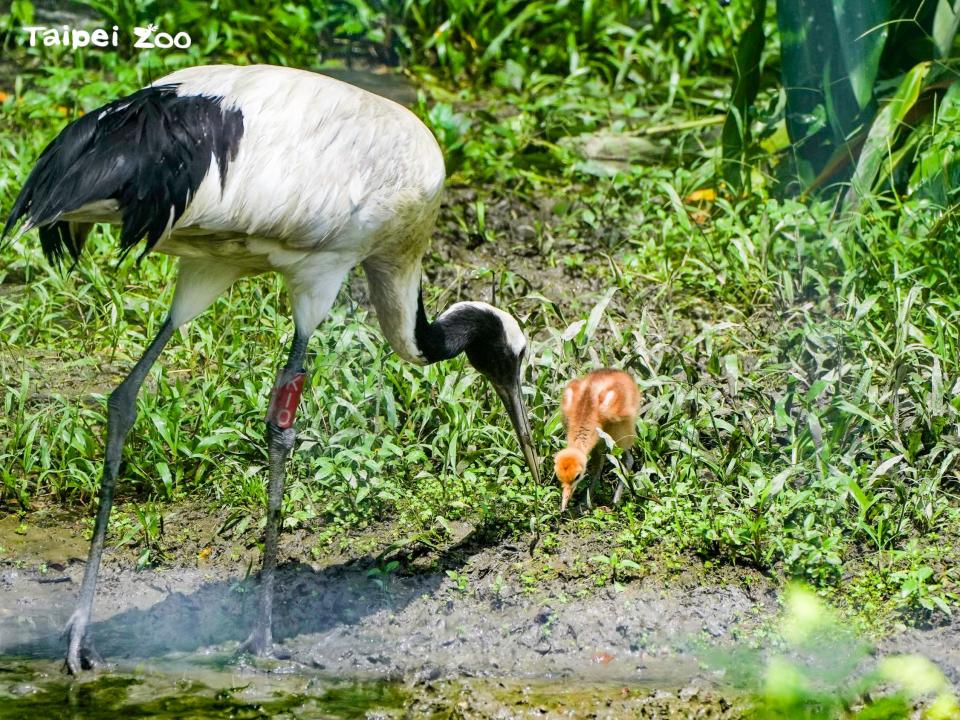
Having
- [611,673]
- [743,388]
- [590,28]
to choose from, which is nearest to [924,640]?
[611,673]

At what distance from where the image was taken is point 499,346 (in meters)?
5.32

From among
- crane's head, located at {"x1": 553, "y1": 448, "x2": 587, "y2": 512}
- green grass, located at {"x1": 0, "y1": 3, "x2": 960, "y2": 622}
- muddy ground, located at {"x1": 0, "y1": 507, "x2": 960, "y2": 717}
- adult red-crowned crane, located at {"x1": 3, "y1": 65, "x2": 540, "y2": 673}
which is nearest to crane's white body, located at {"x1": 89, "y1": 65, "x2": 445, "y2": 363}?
adult red-crowned crane, located at {"x1": 3, "y1": 65, "x2": 540, "y2": 673}

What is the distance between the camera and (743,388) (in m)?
5.47

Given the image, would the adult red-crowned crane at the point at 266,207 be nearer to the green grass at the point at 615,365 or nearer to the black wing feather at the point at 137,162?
the black wing feather at the point at 137,162

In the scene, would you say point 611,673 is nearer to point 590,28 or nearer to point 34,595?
point 34,595

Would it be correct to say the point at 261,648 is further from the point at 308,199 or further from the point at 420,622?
the point at 308,199

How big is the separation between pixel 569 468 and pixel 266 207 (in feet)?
4.70

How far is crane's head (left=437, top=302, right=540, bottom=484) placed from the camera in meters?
5.30

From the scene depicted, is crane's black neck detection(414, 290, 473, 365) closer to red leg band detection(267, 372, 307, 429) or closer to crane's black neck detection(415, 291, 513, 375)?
crane's black neck detection(415, 291, 513, 375)

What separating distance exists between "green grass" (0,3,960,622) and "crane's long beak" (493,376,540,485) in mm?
90

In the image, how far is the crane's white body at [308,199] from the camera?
176 inches

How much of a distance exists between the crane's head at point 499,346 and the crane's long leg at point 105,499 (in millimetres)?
1098

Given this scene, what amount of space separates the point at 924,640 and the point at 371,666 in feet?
5.80

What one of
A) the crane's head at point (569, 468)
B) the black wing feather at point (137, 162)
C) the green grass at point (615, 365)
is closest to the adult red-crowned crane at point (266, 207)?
the black wing feather at point (137, 162)
